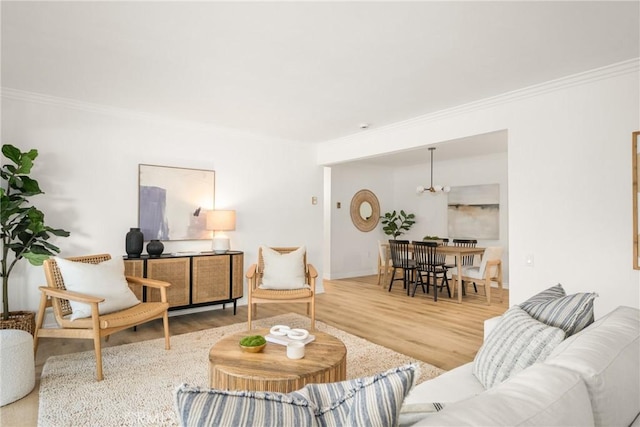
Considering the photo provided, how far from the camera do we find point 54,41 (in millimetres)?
2645

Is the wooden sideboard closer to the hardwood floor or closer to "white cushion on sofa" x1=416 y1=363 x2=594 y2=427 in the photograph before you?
the hardwood floor

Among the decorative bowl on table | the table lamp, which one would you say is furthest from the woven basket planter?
the decorative bowl on table

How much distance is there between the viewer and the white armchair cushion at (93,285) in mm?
2928

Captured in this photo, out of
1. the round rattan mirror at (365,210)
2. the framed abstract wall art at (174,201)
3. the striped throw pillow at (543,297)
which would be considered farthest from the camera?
the round rattan mirror at (365,210)

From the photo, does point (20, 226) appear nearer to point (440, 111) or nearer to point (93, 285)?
point (93, 285)

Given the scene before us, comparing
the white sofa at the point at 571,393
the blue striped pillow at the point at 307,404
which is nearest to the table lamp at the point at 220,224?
the white sofa at the point at 571,393

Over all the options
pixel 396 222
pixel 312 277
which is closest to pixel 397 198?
pixel 396 222

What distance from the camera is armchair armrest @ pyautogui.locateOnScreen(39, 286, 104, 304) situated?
2775mm

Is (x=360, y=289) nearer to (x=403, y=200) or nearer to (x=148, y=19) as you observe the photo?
(x=403, y=200)

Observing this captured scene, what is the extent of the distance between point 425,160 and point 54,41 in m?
6.44

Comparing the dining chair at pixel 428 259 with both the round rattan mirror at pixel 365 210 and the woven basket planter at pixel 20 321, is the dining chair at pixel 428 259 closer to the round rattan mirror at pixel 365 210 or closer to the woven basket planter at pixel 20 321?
the round rattan mirror at pixel 365 210

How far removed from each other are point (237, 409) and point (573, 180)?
11.6 ft

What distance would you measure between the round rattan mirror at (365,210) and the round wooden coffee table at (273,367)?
5714 mm

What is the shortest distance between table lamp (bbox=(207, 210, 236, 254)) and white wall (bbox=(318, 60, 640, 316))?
305 centimetres
